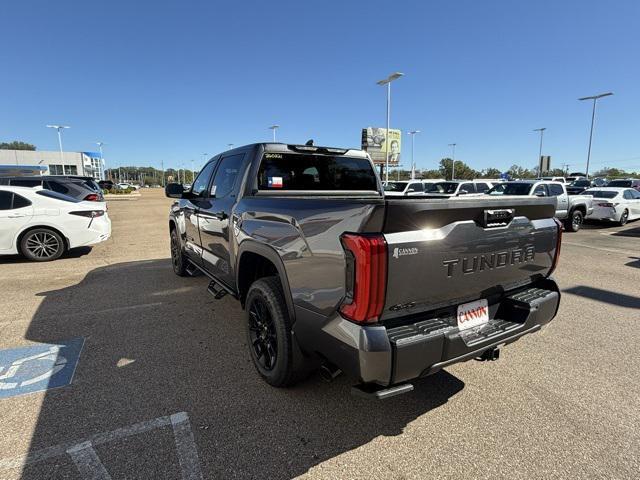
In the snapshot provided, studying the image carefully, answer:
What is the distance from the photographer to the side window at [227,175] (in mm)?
3834

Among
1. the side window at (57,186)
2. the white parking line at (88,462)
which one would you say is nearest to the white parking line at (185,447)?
the white parking line at (88,462)

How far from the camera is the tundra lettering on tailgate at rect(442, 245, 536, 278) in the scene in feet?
6.96

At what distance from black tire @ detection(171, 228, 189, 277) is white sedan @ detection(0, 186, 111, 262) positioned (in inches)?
108

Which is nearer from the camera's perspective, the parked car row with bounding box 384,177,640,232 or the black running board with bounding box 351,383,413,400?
the black running board with bounding box 351,383,413,400

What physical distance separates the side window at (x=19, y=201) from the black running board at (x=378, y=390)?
8.10m

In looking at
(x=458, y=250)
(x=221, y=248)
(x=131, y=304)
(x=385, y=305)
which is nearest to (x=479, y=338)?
(x=458, y=250)

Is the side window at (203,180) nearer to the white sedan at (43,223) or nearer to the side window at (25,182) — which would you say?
the white sedan at (43,223)

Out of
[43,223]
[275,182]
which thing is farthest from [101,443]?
[43,223]

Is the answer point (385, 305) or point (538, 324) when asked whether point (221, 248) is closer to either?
point (385, 305)

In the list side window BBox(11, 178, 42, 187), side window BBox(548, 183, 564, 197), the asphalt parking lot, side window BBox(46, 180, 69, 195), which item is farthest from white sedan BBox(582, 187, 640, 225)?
side window BBox(11, 178, 42, 187)

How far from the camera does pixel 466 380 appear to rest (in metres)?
3.06

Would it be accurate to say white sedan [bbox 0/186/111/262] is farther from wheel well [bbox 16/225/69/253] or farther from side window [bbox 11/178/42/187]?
side window [bbox 11/178/42/187]

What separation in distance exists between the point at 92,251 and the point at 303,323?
8.38 metres

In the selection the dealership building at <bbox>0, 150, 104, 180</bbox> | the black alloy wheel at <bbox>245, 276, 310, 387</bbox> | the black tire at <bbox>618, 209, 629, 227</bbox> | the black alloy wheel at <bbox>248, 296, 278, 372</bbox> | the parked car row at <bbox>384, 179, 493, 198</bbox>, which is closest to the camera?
the black alloy wheel at <bbox>245, 276, 310, 387</bbox>
